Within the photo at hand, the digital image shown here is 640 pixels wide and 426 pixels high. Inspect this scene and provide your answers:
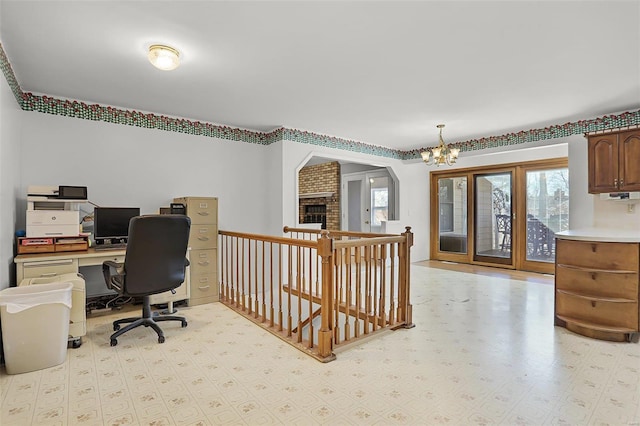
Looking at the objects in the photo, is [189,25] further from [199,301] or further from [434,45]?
[199,301]

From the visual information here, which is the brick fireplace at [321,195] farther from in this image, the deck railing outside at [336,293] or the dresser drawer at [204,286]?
the dresser drawer at [204,286]

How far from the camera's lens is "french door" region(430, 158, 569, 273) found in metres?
5.85

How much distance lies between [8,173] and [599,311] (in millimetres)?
5269

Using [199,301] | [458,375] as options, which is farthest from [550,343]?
[199,301]

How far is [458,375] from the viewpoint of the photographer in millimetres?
2279

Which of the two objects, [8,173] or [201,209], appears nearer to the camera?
[8,173]

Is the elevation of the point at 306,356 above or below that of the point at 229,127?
below

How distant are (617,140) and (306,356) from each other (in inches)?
164

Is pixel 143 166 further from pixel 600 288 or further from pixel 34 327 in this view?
pixel 600 288

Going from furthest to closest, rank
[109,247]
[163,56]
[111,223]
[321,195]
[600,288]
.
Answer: [321,195]
[111,223]
[109,247]
[600,288]
[163,56]

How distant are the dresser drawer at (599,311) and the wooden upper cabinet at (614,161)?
1.64 m

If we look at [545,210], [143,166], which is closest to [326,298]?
[143,166]

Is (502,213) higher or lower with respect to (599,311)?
higher

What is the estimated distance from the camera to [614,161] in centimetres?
380
